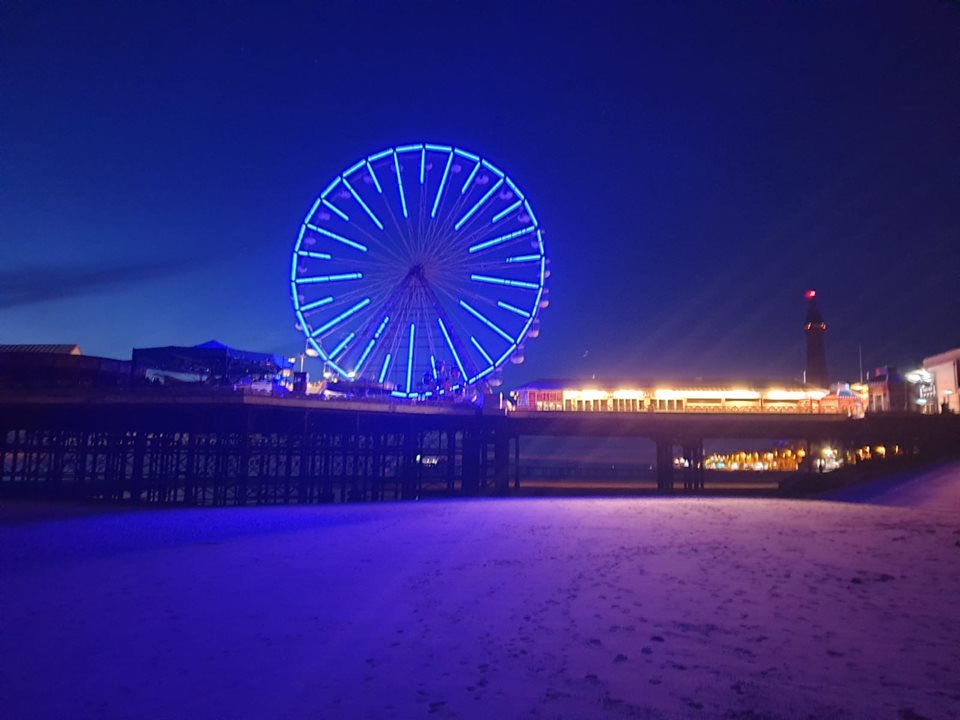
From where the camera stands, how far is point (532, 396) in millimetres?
51219

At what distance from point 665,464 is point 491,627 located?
119 feet

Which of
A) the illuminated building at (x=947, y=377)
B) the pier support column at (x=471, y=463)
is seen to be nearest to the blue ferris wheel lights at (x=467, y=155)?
the pier support column at (x=471, y=463)

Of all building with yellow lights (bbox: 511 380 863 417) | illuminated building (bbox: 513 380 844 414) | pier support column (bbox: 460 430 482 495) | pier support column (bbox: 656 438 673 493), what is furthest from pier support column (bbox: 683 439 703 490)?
pier support column (bbox: 460 430 482 495)

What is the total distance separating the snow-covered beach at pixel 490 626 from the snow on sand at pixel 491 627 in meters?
0.03

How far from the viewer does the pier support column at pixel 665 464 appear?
42531 millimetres

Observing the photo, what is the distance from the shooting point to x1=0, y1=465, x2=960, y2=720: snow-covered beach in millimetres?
6051

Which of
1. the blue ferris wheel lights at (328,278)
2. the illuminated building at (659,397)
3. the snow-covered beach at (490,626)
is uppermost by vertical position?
the blue ferris wheel lights at (328,278)

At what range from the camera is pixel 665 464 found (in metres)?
42.5

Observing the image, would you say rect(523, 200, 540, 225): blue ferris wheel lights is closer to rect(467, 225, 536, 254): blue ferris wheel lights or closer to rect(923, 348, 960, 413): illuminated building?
rect(467, 225, 536, 254): blue ferris wheel lights

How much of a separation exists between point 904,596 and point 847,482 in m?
25.5

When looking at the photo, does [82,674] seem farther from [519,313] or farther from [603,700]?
[519,313]

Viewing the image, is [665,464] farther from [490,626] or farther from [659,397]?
[490,626]

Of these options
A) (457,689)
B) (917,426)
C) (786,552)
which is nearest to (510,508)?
(786,552)

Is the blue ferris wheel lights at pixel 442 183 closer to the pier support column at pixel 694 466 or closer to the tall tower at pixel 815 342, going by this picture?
the pier support column at pixel 694 466
